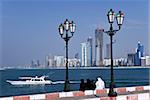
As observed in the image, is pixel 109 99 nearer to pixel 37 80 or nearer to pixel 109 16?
pixel 109 16

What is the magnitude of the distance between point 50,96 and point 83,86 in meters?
2.30

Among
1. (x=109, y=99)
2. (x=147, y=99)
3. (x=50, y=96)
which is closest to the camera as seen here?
(x=109, y=99)

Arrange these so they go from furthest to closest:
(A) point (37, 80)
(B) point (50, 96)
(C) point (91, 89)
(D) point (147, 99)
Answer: (A) point (37, 80), (C) point (91, 89), (B) point (50, 96), (D) point (147, 99)

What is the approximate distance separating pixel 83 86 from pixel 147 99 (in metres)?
4.01

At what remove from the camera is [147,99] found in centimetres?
1823

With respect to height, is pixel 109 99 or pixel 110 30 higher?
pixel 110 30

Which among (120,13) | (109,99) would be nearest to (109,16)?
(120,13)

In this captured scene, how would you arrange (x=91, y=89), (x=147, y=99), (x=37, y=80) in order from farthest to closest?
(x=37, y=80) → (x=91, y=89) → (x=147, y=99)

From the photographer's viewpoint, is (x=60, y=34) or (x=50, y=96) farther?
(x=60, y=34)

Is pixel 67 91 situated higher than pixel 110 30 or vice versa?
pixel 110 30

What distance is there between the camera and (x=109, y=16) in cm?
1831

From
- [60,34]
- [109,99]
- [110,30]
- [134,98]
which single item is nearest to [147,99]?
[134,98]

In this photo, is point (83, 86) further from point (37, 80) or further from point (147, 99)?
point (37, 80)

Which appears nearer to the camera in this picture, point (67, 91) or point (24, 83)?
point (67, 91)
